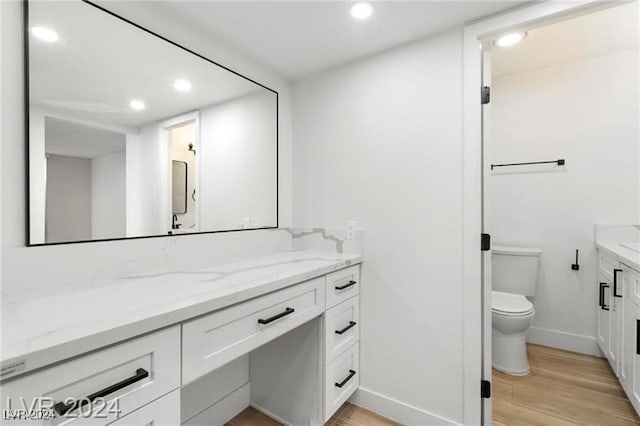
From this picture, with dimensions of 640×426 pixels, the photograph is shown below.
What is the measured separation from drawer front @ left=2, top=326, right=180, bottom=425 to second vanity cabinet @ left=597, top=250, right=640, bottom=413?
7.19 ft

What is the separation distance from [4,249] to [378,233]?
1.65 metres

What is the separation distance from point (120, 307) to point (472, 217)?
5.09ft

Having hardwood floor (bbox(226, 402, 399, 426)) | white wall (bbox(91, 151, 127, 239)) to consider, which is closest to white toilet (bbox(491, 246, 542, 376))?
hardwood floor (bbox(226, 402, 399, 426))

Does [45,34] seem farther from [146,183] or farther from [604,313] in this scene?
[604,313]

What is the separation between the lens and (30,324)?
0.77m

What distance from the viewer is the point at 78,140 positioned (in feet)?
4.02

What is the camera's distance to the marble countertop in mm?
660

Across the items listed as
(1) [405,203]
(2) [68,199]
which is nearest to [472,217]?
(1) [405,203]

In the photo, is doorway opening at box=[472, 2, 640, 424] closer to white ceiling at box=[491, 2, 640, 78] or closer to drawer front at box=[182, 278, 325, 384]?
white ceiling at box=[491, 2, 640, 78]

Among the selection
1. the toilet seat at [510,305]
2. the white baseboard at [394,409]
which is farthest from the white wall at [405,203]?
the toilet seat at [510,305]

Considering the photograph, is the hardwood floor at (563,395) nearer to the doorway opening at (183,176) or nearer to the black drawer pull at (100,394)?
the black drawer pull at (100,394)

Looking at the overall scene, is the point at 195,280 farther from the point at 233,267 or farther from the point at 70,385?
the point at 70,385

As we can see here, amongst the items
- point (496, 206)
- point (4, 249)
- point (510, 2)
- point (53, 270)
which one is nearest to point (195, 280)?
point (53, 270)

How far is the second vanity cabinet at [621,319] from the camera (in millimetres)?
1564
